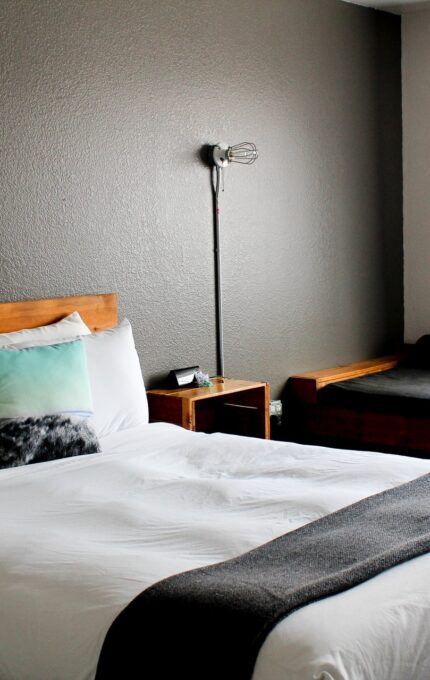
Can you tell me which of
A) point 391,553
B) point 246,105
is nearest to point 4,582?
point 391,553

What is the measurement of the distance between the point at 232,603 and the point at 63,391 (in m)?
1.49

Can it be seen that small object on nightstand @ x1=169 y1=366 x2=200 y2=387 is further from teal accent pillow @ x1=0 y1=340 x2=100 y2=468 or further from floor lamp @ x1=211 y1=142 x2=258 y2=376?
teal accent pillow @ x1=0 y1=340 x2=100 y2=468

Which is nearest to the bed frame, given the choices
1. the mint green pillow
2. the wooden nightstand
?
the wooden nightstand

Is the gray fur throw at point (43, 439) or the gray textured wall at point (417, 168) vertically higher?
the gray textured wall at point (417, 168)

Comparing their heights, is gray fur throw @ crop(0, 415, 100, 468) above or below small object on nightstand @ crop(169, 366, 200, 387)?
below

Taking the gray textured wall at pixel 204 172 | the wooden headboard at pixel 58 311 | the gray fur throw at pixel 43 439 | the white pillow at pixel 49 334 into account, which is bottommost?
the gray fur throw at pixel 43 439

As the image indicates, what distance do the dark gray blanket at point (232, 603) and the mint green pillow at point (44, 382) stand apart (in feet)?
3.87

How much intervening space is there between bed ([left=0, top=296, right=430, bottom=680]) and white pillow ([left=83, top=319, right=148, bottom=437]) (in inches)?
4.9

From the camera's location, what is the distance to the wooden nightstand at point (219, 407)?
387 centimetres

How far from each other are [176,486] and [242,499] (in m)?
0.25

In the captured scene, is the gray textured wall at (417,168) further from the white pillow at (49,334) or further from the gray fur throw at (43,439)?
the gray fur throw at (43,439)

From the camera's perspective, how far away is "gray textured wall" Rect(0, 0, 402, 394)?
3.61 metres

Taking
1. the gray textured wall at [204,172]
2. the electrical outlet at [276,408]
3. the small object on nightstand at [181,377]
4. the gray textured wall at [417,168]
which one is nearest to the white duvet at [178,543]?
the small object on nightstand at [181,377]

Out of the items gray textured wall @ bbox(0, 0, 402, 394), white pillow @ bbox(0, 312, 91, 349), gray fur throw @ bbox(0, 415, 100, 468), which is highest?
gray textured wall @ bbox(0, 0, 402, 394)
